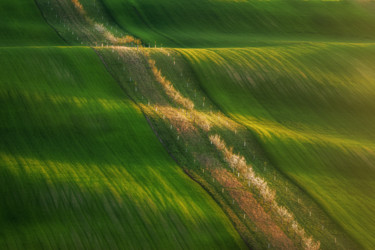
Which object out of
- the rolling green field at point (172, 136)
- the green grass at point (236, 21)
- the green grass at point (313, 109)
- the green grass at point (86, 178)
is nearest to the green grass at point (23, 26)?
the rolling green field at point (172, 136)

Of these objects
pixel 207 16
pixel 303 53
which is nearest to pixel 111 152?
pixel 303 53

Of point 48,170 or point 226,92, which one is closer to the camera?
point 48,170

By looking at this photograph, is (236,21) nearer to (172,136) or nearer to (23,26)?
(23,26)

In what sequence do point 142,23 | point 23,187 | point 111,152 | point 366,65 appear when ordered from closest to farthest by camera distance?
point 23,187, point 111,152, point 366,65, point 142,23

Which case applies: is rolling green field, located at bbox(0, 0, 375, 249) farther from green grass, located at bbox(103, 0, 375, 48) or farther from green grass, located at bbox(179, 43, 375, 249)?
green grass, located at bbox(103, 0, 375, 48)

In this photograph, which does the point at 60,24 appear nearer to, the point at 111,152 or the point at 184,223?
the point at 111,152

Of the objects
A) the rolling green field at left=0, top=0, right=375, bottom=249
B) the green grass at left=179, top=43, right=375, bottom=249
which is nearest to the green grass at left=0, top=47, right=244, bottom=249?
the rolling green field at left=0, top=0, right=375, bottom=249

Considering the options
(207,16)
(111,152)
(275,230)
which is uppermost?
(207,16)
